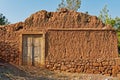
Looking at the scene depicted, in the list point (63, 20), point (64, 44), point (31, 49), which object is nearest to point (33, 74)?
point (31, 49)

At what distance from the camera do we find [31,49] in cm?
1625

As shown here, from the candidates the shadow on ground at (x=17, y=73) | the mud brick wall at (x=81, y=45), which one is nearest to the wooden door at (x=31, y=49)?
the mud brick wall at (x=81, y=45)

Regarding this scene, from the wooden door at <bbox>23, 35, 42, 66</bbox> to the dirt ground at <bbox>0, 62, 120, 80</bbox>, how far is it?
0.73 m

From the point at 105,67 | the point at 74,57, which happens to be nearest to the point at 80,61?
the point at 74,57

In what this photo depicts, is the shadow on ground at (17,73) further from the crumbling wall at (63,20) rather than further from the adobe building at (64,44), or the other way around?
the crumbling wall at (63,20)

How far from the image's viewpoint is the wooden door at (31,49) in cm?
1611

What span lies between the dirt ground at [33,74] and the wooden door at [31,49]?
0.73m

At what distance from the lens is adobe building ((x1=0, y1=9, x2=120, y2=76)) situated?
15828 millimetres

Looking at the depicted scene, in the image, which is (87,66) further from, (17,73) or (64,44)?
(17,73)

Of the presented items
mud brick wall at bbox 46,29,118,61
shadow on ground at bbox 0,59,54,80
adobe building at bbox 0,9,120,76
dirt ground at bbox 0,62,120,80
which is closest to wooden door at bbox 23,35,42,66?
adobe building at bbox 0,9,120,76

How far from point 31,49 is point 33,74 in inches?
90.8

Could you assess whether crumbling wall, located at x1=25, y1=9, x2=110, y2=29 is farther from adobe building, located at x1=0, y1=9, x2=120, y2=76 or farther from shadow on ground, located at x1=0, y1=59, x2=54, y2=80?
shadow on ground, located at x1=0, y1=59, x2=54, y2=80

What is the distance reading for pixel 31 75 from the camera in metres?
13.9

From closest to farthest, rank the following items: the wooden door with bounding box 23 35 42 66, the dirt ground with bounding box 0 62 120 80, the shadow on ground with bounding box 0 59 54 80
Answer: the shadow on ground with bounding box 0 59 54 80 → the dirt ground with bounding box 0 62 120 80 → the wooden door with bounding box 23 35 42 66
